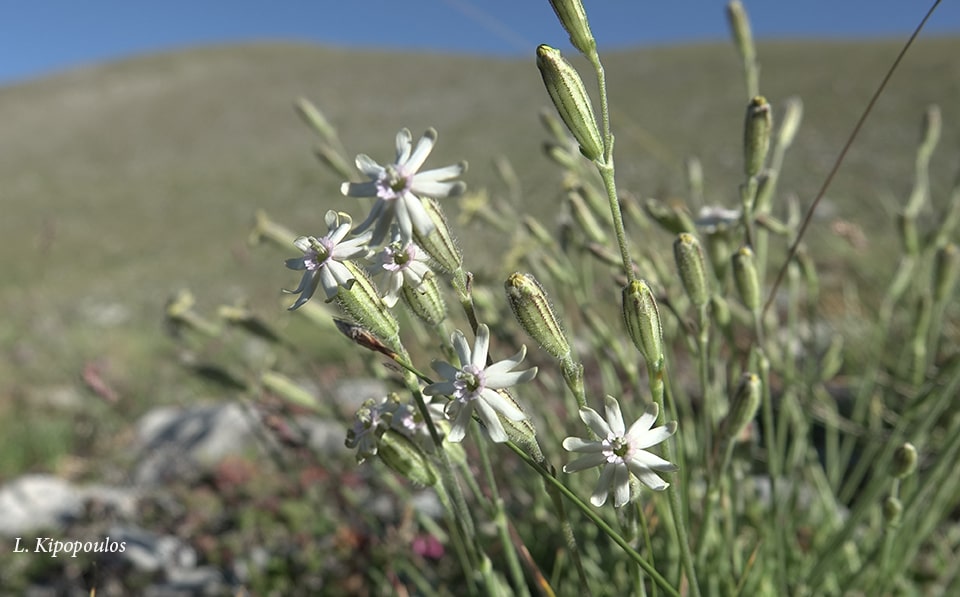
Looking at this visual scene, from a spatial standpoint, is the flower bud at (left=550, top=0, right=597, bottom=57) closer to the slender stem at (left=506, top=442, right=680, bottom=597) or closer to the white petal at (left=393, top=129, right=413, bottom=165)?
the white petal at (left=393, top=129, right=413, bottom=165)

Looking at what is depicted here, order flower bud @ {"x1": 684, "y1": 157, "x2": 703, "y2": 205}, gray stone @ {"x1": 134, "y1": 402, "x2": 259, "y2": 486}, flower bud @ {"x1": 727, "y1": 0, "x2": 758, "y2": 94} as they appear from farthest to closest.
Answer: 1. gray stone @ {"x1": 134, "y1": 402, "x2": 259, "y2": 486}
2. flower bud @ {"x1": 684, "y1": 157, "x2": 703, "y2": 205}
3. flower bud @ {"x1": 727, "y1": 0, "x2": 758, "y2": 94}

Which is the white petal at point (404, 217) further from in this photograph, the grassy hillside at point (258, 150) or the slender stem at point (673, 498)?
the grassy hillside at point (258, 150)

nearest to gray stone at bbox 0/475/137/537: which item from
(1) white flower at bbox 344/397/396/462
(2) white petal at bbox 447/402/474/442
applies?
(1) white flower at bbox 344/397/396/462

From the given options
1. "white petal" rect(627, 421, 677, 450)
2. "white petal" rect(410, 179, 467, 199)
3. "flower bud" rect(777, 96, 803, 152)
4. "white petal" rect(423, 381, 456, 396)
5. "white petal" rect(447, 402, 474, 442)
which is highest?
"flower bud" rect(777, 96, 803, 152)

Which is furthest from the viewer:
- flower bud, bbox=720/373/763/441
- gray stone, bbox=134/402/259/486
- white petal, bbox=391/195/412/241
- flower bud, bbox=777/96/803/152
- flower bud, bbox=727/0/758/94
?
gray stone, bbox=134/402/259/486

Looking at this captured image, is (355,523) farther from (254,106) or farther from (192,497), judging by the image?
(254,106)

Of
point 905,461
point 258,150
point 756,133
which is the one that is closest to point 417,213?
point 756,133
